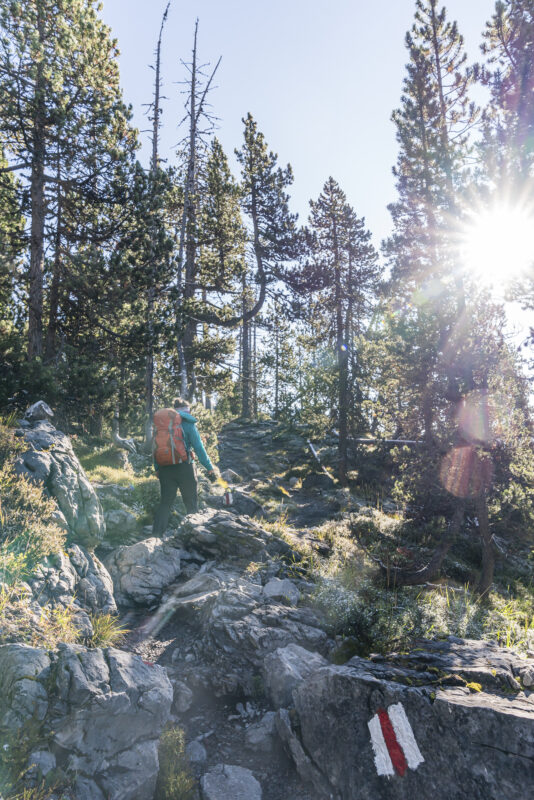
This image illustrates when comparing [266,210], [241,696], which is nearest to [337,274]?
A: [266,210]

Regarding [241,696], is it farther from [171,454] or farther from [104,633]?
[171,454]

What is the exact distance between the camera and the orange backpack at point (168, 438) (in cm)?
810

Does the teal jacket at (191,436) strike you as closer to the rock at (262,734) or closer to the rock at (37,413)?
the rock at (37,413)

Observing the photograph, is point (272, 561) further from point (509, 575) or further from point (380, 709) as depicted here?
point (509, 575)

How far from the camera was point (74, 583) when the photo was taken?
526 centimetres

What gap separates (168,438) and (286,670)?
15.0 feet

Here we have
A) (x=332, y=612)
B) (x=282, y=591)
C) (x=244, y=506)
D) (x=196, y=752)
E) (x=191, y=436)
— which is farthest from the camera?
(x=244, y=506)

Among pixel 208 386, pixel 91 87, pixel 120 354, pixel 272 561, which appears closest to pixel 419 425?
pixel 272 561

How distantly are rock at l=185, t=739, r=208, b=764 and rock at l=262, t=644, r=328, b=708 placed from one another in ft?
2.98

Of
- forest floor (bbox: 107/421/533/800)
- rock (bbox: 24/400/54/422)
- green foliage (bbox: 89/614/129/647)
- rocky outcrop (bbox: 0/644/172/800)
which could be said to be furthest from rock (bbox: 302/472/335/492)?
rocky outcrop (bbox: 0/644/172/800)

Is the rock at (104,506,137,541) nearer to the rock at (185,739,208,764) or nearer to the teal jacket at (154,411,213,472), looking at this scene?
the teal jacket at (154,411,213,472)

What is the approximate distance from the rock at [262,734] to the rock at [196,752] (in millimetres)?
450

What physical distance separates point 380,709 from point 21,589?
3651 millimetres

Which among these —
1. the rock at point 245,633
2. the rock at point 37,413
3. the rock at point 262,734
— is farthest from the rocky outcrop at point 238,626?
the rock at point 37,413
